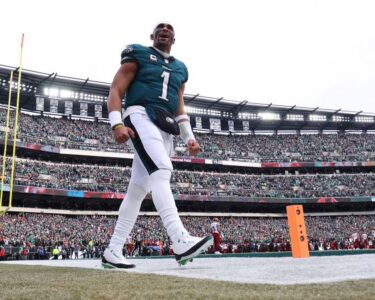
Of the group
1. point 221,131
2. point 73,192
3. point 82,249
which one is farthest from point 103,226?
point 221,131

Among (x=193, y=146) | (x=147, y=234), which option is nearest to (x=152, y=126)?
(x=193, y=146)

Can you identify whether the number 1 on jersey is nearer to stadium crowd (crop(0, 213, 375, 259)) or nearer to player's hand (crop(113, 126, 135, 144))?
player's hand (crop(113, 126, 135, 144))

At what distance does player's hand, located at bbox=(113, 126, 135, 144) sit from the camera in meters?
3.26

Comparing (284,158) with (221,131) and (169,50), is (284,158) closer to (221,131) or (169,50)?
(221,131)

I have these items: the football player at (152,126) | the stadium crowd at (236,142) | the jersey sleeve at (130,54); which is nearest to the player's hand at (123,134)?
the football player at (152,126)

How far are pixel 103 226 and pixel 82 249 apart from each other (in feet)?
24.1

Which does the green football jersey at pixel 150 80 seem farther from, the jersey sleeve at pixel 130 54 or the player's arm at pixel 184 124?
the player's arm at pixel 184 124

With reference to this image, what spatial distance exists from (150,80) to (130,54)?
30 centimetres

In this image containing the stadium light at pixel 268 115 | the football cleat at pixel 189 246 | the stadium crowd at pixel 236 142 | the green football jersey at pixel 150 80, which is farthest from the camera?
the stadium light at pixel 268 115

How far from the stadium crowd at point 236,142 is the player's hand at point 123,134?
3546 centimetres

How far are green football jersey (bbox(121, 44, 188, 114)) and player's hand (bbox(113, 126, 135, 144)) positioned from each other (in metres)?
0.33

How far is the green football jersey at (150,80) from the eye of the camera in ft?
11.7

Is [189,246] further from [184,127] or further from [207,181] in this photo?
[207,181]

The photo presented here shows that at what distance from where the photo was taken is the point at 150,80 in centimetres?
361
